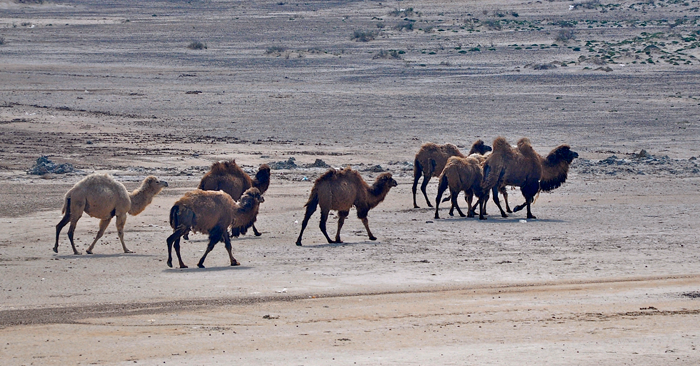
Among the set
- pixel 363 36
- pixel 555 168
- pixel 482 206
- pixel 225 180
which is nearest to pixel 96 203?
pixel 225 180

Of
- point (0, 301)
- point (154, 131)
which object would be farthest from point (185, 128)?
point (0, 301)

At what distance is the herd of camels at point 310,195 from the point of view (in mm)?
14055

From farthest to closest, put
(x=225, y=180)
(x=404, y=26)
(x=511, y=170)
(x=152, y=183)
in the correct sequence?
1. (x=404, y=26)
2. (x=511, y=170)
3. (x=225, y=180)
4. (x=152, y=183)

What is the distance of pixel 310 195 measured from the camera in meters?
16.3

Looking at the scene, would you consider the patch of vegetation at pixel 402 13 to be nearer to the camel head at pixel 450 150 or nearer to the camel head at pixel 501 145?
the camel head at pixel 450 150

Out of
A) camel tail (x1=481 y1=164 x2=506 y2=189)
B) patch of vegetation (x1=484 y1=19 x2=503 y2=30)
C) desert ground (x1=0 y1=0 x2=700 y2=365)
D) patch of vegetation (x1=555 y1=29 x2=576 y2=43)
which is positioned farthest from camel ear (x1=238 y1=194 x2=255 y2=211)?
patch of vegetation (x1=484 y1=19 x2=503 y2=30)

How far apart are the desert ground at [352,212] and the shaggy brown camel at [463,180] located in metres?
0.50

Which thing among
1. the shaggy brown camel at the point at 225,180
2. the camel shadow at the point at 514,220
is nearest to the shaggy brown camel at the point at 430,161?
the camel shadow at the point at 514,220

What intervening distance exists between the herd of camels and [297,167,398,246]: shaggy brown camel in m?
0.02

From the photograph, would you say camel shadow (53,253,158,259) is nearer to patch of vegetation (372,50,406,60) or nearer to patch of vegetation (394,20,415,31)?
patch of vegetation (372,50,406,60)

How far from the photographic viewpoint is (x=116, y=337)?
391 inches

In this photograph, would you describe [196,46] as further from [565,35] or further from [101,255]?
[101,255]

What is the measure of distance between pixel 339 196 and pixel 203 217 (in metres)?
2.93

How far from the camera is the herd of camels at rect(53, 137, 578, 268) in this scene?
14.1m
